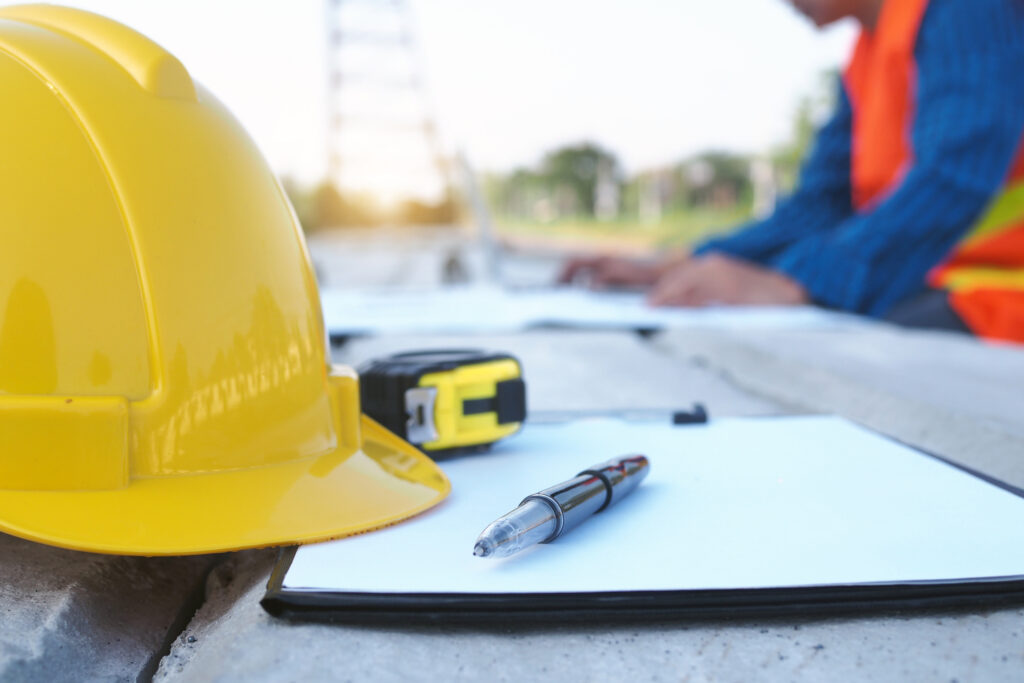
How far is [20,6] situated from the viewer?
2.29 feet

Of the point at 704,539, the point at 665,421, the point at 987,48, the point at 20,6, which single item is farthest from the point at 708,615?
the point at 987,48

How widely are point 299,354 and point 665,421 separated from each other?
493mm

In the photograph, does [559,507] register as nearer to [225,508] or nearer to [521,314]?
[225,508]

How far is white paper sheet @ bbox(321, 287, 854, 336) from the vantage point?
1914 mm

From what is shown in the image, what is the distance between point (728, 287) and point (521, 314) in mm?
761

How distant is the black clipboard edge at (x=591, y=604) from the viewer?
1.51ft

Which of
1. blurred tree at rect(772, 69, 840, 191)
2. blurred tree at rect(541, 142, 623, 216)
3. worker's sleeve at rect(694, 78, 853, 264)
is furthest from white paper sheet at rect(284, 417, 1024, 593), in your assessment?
blurred tree at rect(541, 142, 623, 216)

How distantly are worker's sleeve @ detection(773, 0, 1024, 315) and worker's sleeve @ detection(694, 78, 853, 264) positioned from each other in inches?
32.1

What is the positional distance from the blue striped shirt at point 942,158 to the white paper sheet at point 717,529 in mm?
1662

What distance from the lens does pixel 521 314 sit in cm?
215

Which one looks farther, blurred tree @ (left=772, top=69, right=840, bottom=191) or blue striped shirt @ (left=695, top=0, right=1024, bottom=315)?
blurred tree @ (left=772, top=69, right=840, bottom=191)

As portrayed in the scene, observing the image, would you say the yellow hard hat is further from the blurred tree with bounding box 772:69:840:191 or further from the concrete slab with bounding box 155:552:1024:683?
the blurred tree with bounding box 772:69:840:191

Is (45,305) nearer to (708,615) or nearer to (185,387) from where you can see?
(185,387)

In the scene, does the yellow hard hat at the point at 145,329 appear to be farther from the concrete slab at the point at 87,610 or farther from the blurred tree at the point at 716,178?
the blurred tree at the point at 716,178
